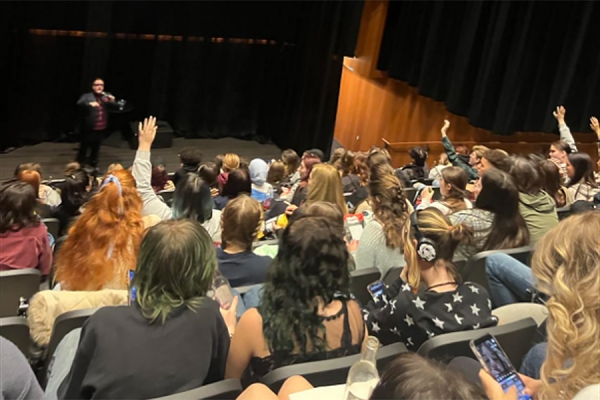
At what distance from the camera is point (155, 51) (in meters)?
9.27

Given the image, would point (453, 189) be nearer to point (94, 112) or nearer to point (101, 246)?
point (101, 246)

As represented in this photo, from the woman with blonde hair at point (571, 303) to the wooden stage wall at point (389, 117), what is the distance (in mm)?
7217

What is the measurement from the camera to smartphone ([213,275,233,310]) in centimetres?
231

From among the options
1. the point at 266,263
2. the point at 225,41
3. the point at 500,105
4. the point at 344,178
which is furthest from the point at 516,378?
the point at 225,41

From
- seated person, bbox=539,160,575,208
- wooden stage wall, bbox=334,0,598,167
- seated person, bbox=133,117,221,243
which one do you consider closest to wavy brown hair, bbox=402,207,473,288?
seated person, bbox=133,117,221,243

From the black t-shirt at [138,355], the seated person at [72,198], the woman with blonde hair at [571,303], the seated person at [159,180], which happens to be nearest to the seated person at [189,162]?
the seated person at [159,180]

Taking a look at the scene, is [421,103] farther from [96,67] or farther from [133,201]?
[133,201]

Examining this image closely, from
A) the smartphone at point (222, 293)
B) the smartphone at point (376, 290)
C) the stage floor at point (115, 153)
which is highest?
the smartphone at point (376, 290)

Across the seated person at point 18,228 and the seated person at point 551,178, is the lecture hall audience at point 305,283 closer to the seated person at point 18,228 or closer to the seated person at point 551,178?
the seated person at point 18,228

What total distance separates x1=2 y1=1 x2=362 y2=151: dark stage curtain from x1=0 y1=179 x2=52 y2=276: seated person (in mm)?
5813

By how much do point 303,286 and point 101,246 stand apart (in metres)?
1.09

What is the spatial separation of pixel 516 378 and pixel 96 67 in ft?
26.6

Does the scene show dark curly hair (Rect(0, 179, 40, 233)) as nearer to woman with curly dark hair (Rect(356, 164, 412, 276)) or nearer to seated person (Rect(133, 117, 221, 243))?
seated person (Rect(133, 117, 221, 243))

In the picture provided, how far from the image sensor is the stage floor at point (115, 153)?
7727mm
